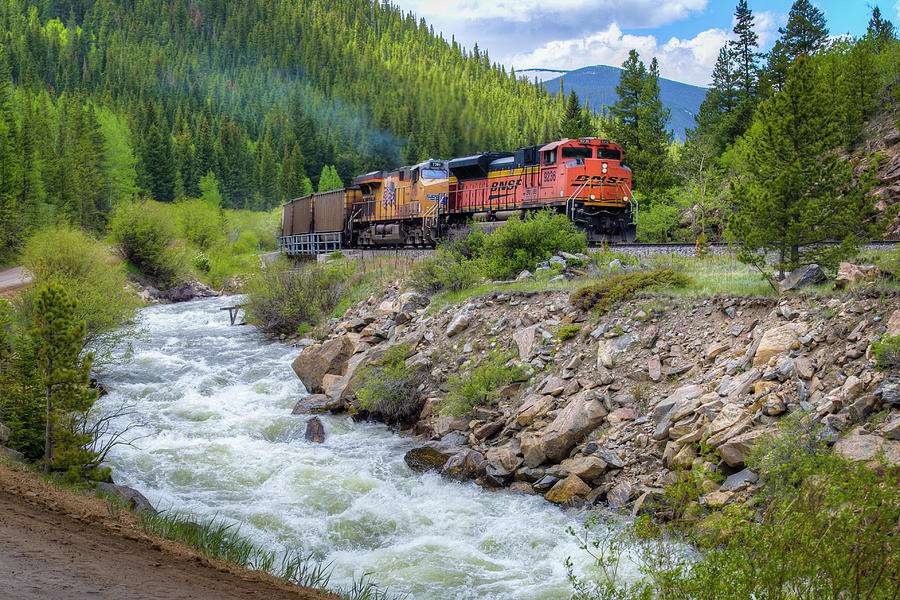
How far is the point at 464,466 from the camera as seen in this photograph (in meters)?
11.4

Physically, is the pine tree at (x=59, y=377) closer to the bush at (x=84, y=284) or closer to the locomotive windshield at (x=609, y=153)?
the bush at (x=84, y=284)

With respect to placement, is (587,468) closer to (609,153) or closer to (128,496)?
(128,496)

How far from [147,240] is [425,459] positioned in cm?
3340

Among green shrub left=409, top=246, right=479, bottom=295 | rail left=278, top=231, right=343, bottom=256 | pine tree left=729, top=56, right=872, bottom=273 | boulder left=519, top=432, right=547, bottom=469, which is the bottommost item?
boulder left=519, top=432, right=547, bottom=469

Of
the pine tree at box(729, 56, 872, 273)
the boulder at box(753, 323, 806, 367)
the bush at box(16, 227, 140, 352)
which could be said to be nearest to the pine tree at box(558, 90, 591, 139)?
the bush at box(16, 227, 140, 352)

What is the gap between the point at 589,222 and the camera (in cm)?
2256

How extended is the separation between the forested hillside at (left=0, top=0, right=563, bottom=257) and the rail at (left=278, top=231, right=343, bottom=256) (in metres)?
20.3

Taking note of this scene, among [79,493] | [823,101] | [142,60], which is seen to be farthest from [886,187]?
[142,60]

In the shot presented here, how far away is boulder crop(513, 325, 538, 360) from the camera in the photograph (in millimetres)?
14070

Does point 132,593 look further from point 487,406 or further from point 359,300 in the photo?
point 359,300

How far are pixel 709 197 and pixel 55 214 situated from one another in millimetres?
51079

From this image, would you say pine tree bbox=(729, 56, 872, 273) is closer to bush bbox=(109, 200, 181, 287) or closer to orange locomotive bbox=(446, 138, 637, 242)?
orange locomotive bbox=(446, 138, 637, 242)

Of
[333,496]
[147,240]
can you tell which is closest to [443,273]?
[333,496]

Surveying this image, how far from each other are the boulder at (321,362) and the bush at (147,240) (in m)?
25.7
